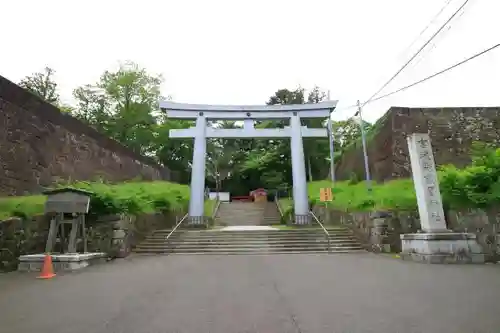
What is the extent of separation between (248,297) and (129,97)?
92.0ft

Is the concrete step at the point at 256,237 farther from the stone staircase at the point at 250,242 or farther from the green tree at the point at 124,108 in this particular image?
the green tree at the point at 124,108

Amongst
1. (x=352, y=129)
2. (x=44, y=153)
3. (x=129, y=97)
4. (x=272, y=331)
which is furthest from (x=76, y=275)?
(x=352, y=129)

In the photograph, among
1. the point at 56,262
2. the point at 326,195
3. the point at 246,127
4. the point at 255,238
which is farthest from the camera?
the point at 246,127

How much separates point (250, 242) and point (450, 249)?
20.6 ft

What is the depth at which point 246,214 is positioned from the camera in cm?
2175

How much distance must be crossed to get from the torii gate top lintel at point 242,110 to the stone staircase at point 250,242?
6.30 meters

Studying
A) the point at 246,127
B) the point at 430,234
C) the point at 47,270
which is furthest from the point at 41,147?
the point at 430,234

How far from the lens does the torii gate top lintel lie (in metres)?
17.8

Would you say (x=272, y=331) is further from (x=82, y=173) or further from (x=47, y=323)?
(x=82, y=173)

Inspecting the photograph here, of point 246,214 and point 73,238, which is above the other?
point 246,214

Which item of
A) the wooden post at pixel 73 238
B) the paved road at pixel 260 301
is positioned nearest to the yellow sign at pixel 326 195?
the paved road at pixel 260 301

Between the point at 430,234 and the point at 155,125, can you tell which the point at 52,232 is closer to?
the point at 430,234

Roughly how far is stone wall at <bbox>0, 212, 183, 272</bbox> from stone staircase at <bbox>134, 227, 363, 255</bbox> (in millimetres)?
694

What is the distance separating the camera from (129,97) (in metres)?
30.2
